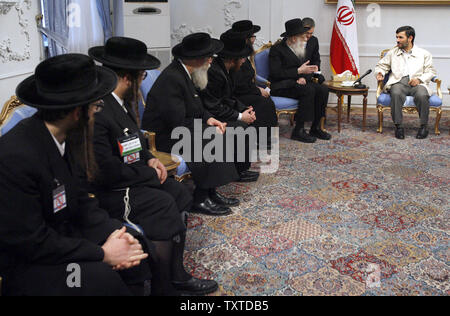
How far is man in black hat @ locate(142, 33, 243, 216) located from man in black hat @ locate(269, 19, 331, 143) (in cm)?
213

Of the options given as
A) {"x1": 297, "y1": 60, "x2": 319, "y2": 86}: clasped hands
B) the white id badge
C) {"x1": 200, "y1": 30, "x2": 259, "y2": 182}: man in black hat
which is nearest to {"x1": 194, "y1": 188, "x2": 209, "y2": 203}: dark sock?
{"x1": 200, "y1": 30, "x2": 259, "y2": 182}: man in black hat

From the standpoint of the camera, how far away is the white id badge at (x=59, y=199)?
5.87ft

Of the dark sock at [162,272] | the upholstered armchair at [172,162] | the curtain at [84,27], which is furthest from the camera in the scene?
the curtain at [84,27]

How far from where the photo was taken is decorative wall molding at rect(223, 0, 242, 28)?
24.2 ft

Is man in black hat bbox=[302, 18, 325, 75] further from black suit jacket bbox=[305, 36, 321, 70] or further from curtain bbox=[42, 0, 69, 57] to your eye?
curtain bbox=[42, 0, 69, 57]

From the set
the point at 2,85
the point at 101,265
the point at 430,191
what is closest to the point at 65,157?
the point at 101,265

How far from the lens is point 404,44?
6.03m

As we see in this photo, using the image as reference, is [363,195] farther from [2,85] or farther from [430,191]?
[2,85]

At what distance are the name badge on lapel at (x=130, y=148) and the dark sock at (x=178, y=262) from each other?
0.51 metres

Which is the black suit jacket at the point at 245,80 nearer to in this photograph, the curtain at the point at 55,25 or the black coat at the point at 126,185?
the curtain at the point at 55,25

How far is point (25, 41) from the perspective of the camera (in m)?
3.88

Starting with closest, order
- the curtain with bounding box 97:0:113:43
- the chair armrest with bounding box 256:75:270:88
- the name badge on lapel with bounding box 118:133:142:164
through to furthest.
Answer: the name badge on lapel with bounding box 118:133:142:164 → the chair armrest with bounding box 256:75:270:88 → the curtain with bounding box 97:0:113:43

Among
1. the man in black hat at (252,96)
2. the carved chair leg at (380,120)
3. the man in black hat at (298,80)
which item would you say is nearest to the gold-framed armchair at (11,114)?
the man in black hat at (252,96)

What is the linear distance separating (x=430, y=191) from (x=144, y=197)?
2893 millimetres
